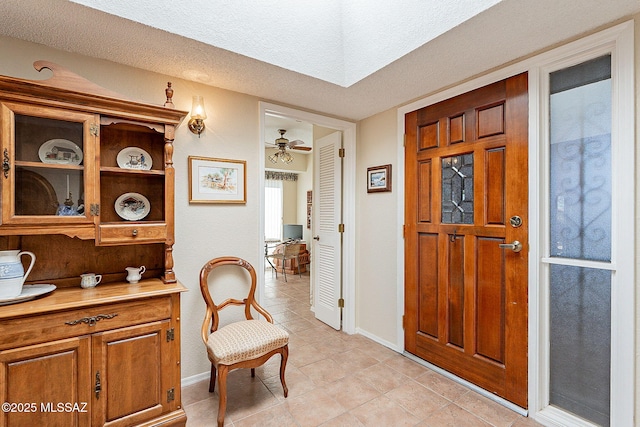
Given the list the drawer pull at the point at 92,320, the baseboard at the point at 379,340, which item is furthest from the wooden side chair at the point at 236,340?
the baseboard at the point at 379,340

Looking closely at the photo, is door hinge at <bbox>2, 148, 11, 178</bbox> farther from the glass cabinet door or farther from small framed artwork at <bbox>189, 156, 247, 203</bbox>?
small framed artwork at <bbox>189, 156, 247, 203</bbox>

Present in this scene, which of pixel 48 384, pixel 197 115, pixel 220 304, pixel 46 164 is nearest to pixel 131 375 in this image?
pixel 48 384

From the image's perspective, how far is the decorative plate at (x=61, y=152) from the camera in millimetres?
1688

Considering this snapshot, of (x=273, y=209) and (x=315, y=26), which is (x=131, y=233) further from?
(x=273, y=209)

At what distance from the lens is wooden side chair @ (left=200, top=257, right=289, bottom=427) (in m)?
1.87

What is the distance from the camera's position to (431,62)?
2.05 meters

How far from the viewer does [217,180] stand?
2457 millimetres

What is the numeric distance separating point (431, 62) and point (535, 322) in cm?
186

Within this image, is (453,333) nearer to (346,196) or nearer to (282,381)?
(282,381)

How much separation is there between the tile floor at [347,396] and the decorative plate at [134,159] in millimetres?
1695

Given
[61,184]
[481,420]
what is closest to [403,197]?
[481,420]

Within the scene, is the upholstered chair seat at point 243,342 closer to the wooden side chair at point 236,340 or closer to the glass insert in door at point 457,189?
the wooden side chair at point 236,340

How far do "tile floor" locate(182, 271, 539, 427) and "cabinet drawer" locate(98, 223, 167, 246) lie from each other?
1203 millimetres

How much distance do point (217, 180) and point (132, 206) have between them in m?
0.64
